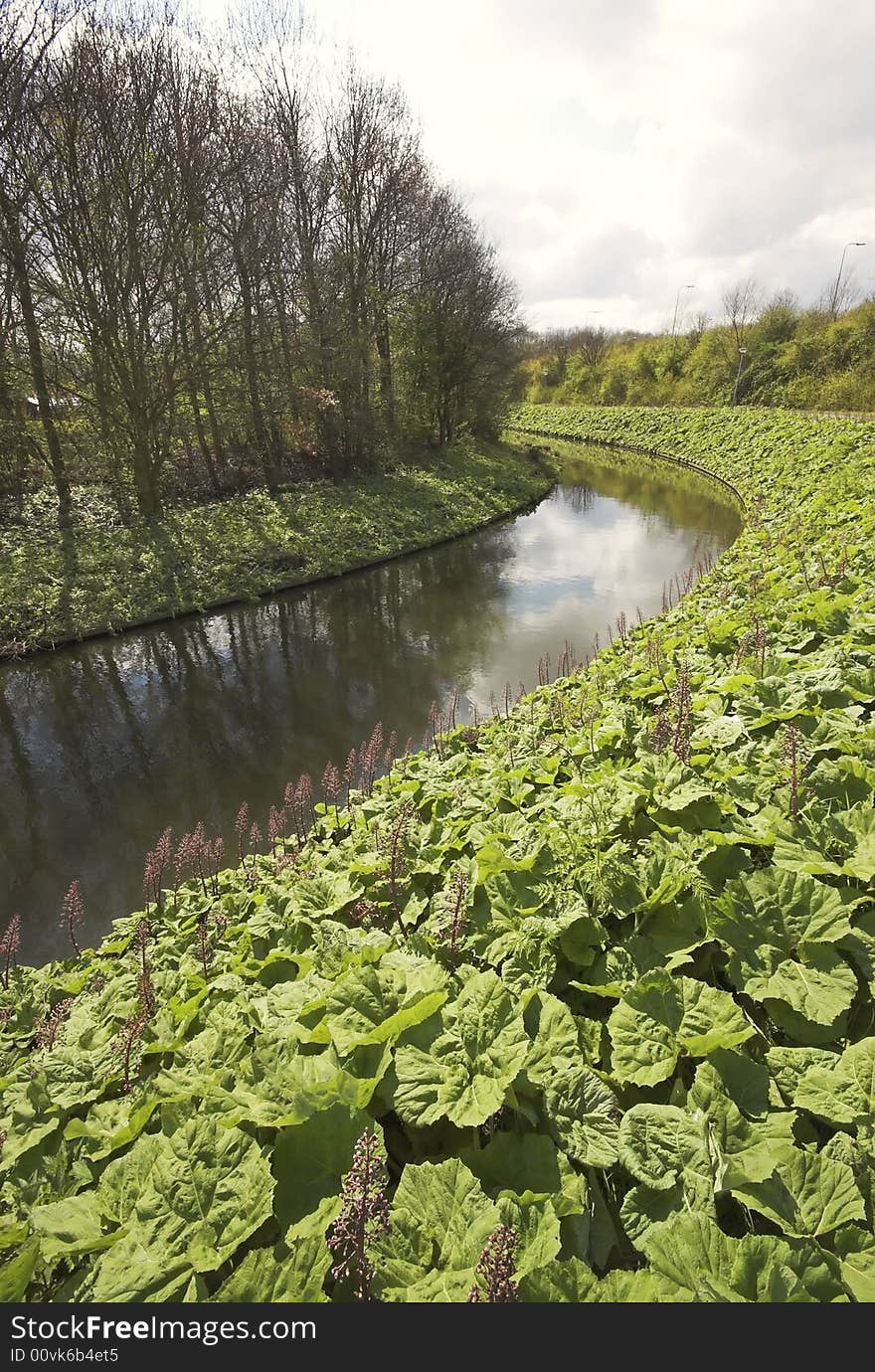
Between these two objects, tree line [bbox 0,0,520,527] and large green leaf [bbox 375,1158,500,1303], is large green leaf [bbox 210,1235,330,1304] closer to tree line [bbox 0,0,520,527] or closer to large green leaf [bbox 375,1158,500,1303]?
large green leaf [bbox 375,1158,500,1303]

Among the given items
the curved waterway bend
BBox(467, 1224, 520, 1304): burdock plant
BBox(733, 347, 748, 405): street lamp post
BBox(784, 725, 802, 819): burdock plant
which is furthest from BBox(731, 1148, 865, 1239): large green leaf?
BBox(733, 347, 748, 405): street lamp post

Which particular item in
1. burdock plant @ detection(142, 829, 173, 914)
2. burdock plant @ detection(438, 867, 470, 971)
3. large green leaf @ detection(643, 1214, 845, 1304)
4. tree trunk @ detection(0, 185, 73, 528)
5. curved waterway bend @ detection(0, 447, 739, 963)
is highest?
tree trunk @ detection(0, 185, 73, 528)

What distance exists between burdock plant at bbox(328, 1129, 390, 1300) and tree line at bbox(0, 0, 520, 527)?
1706 centimetres

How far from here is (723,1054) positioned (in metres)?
1.99

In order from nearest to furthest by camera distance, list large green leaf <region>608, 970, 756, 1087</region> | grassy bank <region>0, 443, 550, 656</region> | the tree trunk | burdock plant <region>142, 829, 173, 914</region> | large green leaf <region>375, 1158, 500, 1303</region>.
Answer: large green leaf <region>375, 1158, 500, 1303</region>
large green leaf <region>608, 970, 756, 1087</region>
burdock plant <region>142, 829, 173, 914</region>
grassy bank <region>0, 443, 550, 656</region>
the tree trunk

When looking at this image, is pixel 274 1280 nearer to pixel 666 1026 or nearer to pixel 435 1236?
pixel 435 1236

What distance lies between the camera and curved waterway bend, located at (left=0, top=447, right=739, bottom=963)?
6.81m

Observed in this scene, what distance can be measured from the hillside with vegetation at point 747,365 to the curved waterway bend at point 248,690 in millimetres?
21901

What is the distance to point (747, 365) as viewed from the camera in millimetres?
44094

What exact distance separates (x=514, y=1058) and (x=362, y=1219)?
0.61 metres

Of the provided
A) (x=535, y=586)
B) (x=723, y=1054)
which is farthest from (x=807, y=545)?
(x=723, y=1054)

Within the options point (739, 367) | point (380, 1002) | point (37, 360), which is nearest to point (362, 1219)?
point (380, 1002)

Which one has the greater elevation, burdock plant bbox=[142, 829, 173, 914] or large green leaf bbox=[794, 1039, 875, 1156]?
large green leaf bbox=[794, 1039, 875, 1156]

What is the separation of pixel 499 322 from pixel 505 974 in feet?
104
